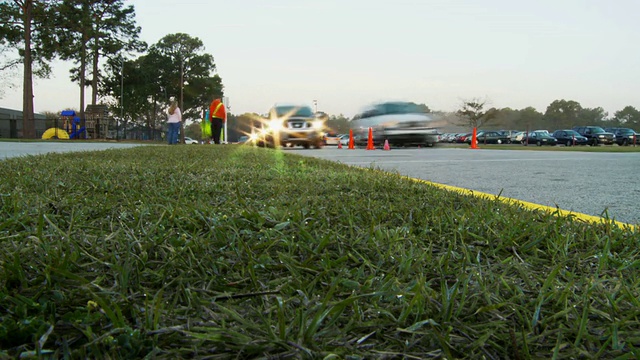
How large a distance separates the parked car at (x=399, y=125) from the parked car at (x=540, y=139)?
2761 centimetres

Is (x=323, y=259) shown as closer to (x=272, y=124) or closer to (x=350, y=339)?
(x=350, y=339)

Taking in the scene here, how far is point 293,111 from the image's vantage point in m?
20.7

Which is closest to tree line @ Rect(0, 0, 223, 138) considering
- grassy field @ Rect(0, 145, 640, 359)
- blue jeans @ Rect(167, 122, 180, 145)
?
blue jeans @ Rect(167, 122, 180, 145)

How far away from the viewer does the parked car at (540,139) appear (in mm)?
46000

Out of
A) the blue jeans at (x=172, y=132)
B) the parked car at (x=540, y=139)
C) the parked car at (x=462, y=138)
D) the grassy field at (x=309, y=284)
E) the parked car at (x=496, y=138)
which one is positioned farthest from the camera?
the parked car at (x=462, y=138)

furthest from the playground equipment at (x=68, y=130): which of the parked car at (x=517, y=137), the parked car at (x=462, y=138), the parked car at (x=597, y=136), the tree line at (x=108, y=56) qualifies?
the parked car at (x=462, y=138)

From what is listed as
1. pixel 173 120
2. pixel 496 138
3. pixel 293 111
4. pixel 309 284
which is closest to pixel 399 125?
pixel 293 111

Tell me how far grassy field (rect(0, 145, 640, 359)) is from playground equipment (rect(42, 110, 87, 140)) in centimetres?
3838

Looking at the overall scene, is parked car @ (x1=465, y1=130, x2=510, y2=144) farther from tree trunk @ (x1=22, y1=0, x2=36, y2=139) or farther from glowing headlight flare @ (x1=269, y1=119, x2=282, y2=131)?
tree trunk @ (x1=22, y1=0, x2=36, y2=139)

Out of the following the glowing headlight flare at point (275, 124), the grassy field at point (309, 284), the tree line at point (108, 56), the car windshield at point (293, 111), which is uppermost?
the tree line at point (108, 56)

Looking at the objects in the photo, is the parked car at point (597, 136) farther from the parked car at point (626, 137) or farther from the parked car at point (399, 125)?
the parked car at point (399, 125)

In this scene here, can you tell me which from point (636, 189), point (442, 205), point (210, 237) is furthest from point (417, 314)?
point (636, 189)

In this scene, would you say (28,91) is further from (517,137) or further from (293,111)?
(517,137)

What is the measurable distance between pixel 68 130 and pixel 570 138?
43287 mm
